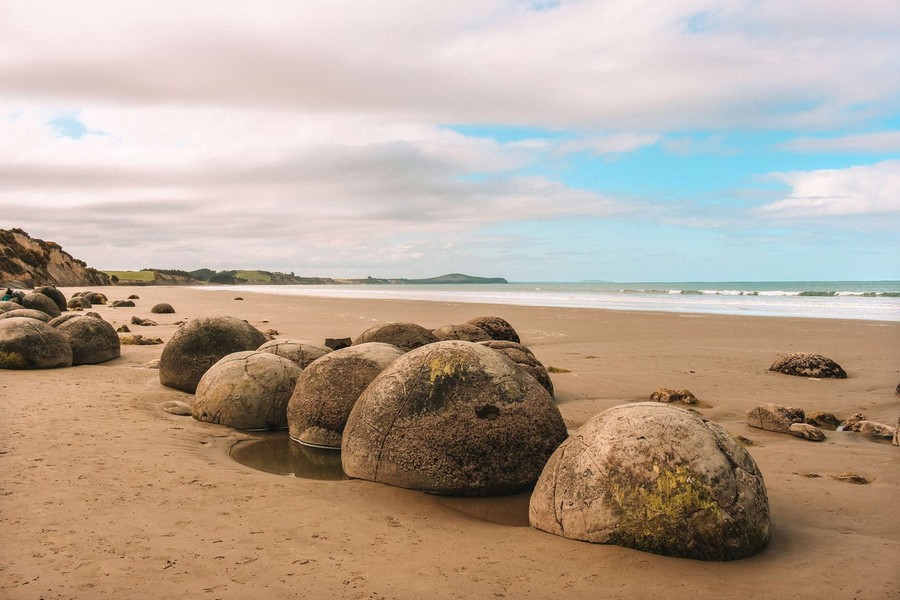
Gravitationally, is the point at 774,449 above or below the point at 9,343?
below

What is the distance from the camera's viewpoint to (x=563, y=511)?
4.59 m

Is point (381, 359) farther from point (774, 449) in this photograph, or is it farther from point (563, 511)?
point (774, 449)

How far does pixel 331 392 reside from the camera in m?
7.30

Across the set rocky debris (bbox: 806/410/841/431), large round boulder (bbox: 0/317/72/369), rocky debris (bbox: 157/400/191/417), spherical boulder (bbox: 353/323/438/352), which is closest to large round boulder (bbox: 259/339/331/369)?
spherical boulder (bbox: 353/323/438/352)

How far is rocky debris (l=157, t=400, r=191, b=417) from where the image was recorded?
8695mm

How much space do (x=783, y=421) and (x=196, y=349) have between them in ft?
27.2

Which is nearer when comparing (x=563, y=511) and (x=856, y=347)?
(x=563, y=511)

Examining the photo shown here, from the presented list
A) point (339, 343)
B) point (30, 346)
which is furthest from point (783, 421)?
point (30, 346)

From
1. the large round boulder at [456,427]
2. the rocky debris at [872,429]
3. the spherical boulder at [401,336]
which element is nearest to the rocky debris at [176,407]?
the spherical boulder at [401,336]

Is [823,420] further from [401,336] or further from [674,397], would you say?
[401,336]

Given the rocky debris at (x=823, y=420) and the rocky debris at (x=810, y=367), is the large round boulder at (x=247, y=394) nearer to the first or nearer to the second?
the rocky debris at (x=823, y=420)

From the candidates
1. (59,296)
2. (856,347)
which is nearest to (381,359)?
(856,347)

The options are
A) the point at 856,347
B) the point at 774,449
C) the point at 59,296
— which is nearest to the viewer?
the point at 774,449

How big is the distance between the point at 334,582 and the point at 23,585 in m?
1.67
